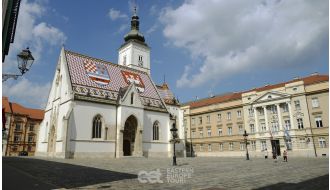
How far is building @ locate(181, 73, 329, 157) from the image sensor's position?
143 feet

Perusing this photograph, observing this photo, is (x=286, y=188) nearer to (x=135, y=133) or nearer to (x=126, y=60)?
(x=135, y=133)

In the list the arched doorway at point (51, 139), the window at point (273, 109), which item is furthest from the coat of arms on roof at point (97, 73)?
the window at point (273, 109)

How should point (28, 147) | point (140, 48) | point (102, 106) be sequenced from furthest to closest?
1. point (28, 147)
2. point (140, 48)
3. point (102, 106)

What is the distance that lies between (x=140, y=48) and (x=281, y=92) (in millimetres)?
31852

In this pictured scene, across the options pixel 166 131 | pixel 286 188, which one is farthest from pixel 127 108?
pixel 286 188

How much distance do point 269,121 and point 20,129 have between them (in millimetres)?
58356

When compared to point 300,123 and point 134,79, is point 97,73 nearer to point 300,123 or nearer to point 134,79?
point 134,79

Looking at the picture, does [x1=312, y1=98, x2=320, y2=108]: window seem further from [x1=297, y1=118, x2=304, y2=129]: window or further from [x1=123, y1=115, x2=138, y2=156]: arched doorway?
[x1=123, y1=115, x2=138, y2=156]: arched doorway

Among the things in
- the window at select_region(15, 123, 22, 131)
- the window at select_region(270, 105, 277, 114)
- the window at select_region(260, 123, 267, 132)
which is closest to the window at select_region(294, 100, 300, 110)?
the window at select_region(270, 105, 277, 114)

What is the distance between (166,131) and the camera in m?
46.0

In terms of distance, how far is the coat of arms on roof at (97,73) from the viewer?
133 feet

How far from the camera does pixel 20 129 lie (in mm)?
69312

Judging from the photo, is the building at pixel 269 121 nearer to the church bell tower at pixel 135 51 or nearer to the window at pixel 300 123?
the window at pixel 300 123

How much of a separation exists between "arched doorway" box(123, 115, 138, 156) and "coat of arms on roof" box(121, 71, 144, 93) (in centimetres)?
641
